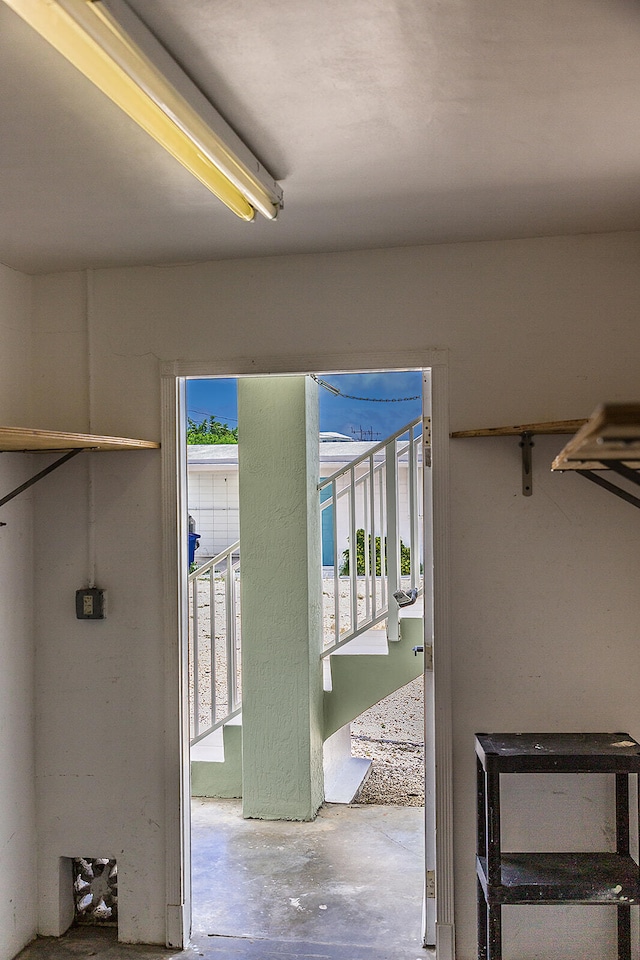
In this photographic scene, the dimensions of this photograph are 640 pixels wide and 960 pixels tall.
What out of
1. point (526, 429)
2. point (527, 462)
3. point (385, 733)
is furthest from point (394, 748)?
point (526, 429)

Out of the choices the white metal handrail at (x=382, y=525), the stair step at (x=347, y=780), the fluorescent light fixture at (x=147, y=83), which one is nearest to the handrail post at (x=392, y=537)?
the white metal handrail at (x=382, y=525)

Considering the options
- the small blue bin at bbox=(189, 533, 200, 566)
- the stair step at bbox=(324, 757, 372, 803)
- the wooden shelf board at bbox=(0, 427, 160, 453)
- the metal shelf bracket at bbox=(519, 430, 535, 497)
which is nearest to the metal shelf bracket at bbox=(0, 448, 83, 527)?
the wooden shelf board at bbox=(0, 427, 160, 453)

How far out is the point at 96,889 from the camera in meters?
3.31

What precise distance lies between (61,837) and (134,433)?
5.51 ft

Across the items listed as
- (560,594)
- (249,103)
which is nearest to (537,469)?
(560,594)

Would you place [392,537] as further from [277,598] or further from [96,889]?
→ [96,889]

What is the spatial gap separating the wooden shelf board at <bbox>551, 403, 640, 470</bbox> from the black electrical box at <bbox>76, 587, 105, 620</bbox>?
7.31 feet

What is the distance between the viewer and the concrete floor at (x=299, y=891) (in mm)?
3127

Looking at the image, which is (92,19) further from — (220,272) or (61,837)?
(61,837)

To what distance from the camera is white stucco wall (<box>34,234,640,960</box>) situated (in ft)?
9.62

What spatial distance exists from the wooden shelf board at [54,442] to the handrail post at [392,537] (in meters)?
1.90

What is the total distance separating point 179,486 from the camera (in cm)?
323

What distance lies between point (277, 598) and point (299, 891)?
1.47 metres

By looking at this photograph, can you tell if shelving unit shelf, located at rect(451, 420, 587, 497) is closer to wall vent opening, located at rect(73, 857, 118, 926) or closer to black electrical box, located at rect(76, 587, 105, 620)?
black electrical box, located at rect(76, 587, 105, 620)
